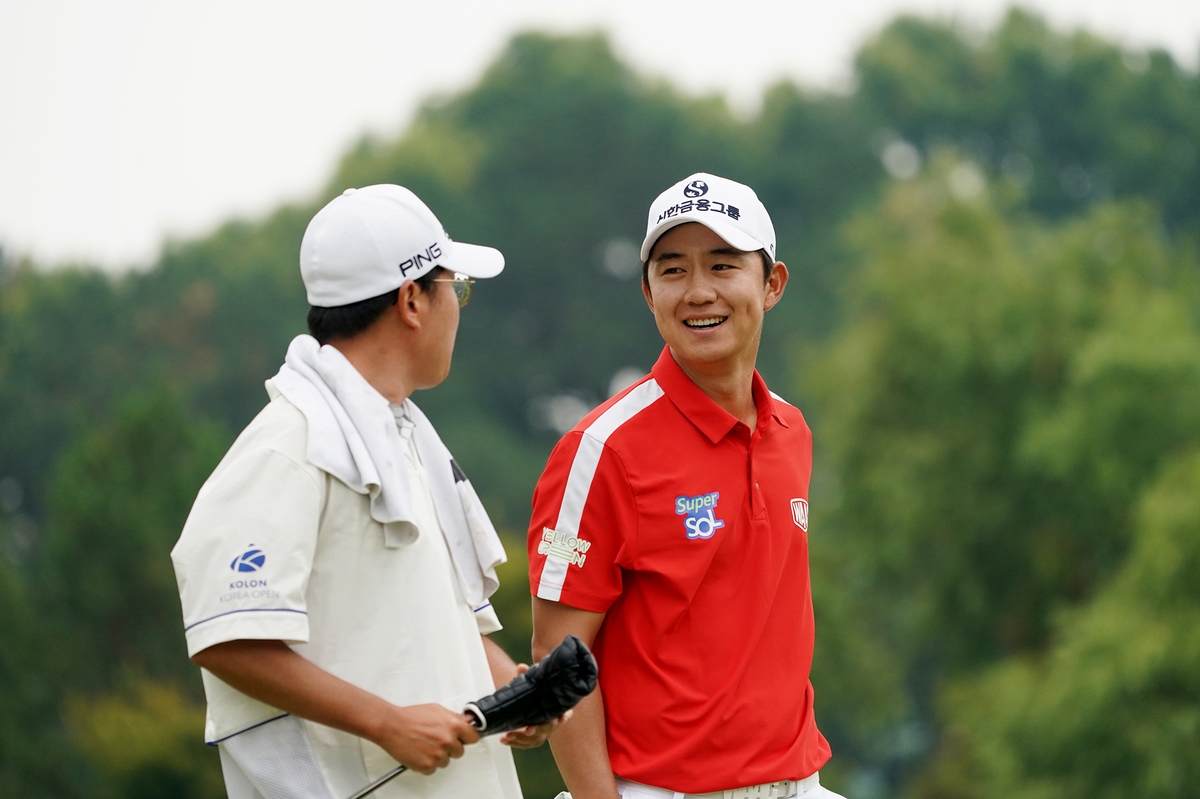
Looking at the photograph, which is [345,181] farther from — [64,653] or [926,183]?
[64,653]

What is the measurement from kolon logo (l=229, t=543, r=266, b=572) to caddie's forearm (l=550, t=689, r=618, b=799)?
34.7 inches

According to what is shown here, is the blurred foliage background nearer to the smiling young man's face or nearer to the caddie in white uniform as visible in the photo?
the smiling young man's face

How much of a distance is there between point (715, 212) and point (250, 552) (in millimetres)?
1363

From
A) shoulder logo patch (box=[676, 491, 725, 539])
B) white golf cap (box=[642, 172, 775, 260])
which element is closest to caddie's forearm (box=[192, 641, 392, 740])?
shoulder logo patch (box=[676, 491, 725, 539])

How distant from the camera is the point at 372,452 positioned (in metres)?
3.16

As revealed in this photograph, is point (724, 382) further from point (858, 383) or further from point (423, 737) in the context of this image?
point (858, 383)

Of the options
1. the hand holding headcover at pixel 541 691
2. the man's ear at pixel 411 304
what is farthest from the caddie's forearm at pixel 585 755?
the man's ear at pixel 411 304

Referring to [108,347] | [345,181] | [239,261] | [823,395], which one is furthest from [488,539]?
[345,181]

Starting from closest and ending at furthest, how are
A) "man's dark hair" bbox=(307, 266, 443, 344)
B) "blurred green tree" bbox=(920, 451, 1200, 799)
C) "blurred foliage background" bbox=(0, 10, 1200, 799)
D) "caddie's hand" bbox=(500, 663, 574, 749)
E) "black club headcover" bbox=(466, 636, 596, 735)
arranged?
1. "black club headcover" bbox=(466, 636, 596, 735)
2. "caddie's hand" bbox=(500, 663, 574, 749)
3. "man's dark hair" bbox=(307, 266, 443, 344)
4. "blurred green tree" bbox=(920, 451, 1200, 799)
5. "blurred foliage background" bbox=(0, 10, 1200, 799)

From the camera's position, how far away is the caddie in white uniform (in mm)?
2949

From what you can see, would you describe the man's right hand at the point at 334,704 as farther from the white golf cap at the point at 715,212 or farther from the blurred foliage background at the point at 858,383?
the blurred foliage background at the point at 858,383

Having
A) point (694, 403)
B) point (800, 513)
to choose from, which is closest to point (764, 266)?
point (694, 403)

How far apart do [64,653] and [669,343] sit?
28.0 metres

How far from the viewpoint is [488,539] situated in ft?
11.4
